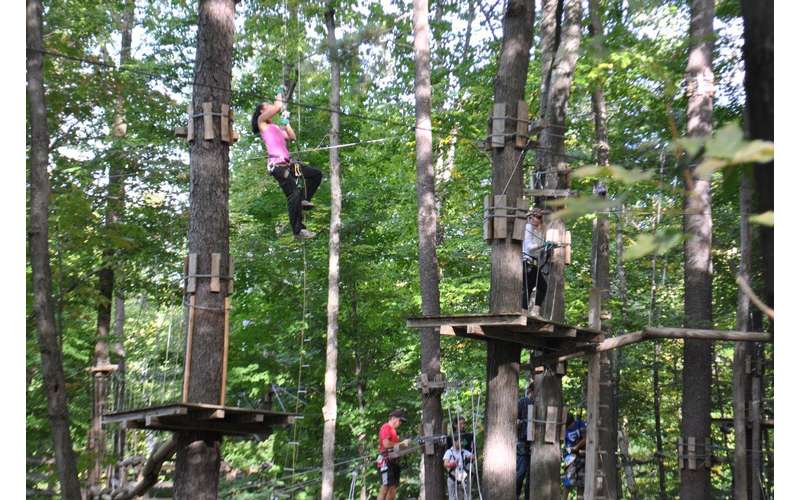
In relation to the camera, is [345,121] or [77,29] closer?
[77,29]

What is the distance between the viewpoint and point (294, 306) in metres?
21.8

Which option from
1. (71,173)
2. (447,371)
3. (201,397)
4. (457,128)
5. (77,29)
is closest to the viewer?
(201,397)

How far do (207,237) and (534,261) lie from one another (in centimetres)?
444

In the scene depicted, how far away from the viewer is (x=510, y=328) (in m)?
9.62

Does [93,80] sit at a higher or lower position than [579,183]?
higher

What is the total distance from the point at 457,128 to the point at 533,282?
7.44m

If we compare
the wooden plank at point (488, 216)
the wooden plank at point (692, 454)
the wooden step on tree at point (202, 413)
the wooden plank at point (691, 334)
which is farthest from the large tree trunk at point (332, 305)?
the wooden plank at point (691, 334)

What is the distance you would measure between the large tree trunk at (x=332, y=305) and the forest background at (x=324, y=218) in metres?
0.44

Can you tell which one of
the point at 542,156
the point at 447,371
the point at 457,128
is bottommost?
the point at 447,371

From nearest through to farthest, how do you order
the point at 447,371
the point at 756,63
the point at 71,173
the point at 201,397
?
the point at 756,63
the point at 201,397
the point at 71,173
the point at 447,371

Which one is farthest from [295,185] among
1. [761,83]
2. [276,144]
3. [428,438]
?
[761,83]

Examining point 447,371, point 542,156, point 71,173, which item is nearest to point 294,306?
point 447,371

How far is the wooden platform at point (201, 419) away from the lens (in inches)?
320

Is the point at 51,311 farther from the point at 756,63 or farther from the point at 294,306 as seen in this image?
the point at 294,306
